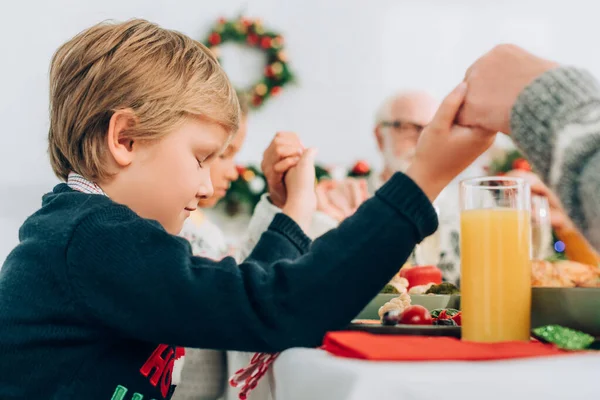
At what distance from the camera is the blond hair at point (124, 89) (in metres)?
1.02

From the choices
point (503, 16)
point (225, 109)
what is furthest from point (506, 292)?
point (503, 16)

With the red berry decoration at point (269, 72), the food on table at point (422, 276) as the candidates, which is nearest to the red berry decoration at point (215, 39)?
the red berry decoration at point (269, 72)

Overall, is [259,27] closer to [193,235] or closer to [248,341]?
[193,235]

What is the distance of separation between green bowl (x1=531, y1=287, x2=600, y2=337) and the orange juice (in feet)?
0.15

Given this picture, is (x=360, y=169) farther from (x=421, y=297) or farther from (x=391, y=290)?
(x=421, y=297)

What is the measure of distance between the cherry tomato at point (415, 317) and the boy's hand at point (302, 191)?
417 millimetres

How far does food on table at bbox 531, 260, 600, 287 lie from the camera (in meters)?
0.93

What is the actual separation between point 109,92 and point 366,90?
3.60m

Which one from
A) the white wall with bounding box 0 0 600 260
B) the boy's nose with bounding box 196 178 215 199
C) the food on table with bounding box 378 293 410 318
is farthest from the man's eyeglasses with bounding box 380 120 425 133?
the food on table with bounding box 378 293 410 318

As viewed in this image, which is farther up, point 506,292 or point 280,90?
point 280,90

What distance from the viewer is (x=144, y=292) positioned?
30.3 inches

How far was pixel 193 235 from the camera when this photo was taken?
2.04m

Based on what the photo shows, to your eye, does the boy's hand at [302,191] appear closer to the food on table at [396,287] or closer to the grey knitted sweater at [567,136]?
the food on table at [396,287]

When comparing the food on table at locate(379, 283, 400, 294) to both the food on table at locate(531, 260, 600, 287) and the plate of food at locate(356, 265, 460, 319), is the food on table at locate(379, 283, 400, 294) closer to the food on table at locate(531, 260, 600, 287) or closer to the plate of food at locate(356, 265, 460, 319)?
the plate of food at locate(356, 265, 460, 319)
